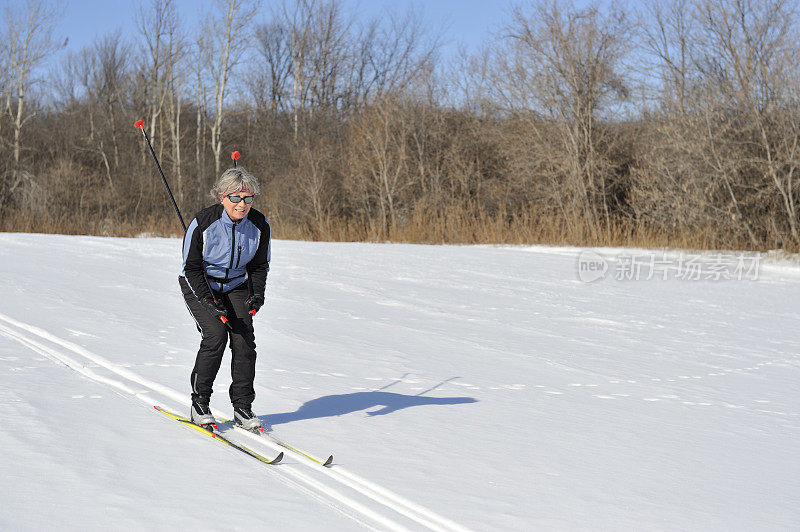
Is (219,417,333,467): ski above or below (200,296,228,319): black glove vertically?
below

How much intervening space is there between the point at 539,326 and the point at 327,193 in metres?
17.8

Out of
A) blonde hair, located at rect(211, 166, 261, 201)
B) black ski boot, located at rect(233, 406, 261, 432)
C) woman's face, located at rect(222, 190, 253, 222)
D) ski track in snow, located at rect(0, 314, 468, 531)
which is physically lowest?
ski track in snow, located at rect(0, 314, 468, 531)

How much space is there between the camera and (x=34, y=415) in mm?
4727

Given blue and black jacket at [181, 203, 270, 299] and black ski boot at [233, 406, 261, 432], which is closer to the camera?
blue and black jacket at [181, 203, 270, 299]

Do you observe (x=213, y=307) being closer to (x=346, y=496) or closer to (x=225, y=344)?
(x=225, y=344)

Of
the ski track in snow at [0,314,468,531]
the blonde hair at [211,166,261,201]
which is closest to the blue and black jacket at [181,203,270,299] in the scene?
the blonde hair at [211,166,261,201]

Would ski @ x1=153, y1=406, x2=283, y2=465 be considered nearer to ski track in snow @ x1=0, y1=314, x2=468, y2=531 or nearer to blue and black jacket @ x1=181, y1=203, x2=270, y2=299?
ski track in snow @ x1=0, y1=314, x2=468, y2=531

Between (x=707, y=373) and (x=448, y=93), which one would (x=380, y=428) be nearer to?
(x=707, y=373)

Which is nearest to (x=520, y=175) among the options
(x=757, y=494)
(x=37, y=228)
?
(x=37, y=228)

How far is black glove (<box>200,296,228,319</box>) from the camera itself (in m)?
4.45

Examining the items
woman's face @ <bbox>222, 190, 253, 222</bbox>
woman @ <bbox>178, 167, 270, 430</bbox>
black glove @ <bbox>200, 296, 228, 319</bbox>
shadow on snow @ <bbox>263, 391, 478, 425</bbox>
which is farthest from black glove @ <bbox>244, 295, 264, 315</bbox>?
shadow on snow @ <bbox>263, 391, 478, 425</bbox>

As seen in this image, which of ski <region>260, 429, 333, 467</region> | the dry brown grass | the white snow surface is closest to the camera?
the white snow surface

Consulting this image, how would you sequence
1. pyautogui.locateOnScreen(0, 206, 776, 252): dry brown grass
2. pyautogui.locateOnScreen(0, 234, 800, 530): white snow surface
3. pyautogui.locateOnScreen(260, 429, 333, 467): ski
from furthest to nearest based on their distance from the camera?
pyautogui.locateOnScreen(0, 206, 776, 252): dry brown grass < pyautogui.locateOnScreen(260, 429, 333, 467): ski < pyautogui.locateOnScreen(0, 234, 800, 530): white snow surface

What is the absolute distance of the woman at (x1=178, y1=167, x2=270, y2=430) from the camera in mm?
4465
